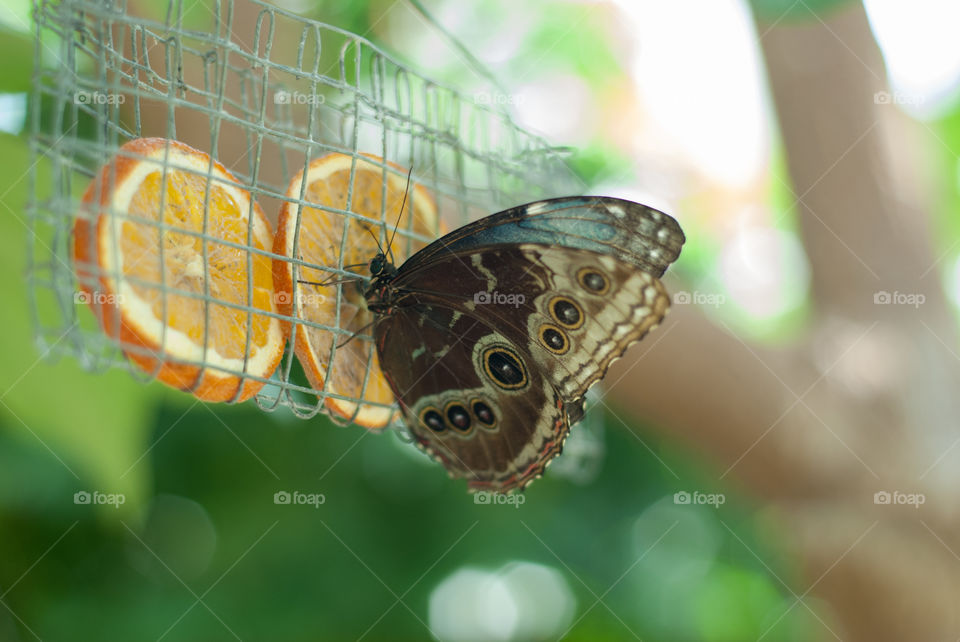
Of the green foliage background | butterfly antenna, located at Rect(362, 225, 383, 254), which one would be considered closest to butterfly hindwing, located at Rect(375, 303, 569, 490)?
butterfly antenna, located at Rect(362, 225, 383, 254)

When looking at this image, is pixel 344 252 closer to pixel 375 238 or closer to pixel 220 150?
pixel 375 238

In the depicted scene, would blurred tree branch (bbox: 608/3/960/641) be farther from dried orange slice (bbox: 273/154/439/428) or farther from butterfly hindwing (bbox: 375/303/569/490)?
dried orange slice (bbox: 273/154/439/428)

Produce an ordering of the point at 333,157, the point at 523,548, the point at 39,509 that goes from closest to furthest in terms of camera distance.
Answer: the point at 333,157 < the point at 39,509 < the point at 523,548

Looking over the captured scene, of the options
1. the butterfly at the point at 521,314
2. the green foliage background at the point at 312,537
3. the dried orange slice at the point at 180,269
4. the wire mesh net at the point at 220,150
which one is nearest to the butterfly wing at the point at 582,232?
the butterfly at the point at 521,314

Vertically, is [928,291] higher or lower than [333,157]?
higher

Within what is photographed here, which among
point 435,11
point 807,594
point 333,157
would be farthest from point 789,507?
point 435,11

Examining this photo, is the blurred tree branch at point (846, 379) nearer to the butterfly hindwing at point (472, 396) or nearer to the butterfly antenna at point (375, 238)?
the butterfly hindwing at point (472, 396)

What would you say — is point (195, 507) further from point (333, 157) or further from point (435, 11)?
point (435, 11)
